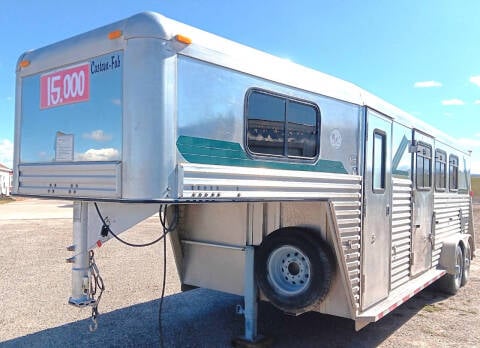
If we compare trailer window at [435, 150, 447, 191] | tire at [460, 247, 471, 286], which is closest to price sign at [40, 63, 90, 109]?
trailer window at [435, 150, 447, 191]

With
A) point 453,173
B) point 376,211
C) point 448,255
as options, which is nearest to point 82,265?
point 376,211

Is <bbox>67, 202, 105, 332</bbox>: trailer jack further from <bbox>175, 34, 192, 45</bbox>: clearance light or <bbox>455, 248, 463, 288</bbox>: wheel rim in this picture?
<bbox>455, 248, 463, 288</bbox>: wheel rim

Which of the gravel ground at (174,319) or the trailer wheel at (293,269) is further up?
the trailer wheel at (293,269)

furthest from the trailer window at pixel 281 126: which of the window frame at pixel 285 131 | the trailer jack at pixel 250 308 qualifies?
the trailer jack at pixel 250 308

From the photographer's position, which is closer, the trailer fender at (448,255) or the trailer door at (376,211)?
the trailer door at (376,211)

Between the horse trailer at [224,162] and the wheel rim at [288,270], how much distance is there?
1cm

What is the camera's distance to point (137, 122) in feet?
10.1

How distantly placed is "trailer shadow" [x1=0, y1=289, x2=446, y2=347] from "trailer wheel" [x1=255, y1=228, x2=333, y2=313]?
2.31 feet

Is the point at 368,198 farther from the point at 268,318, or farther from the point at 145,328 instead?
the point at 145,328

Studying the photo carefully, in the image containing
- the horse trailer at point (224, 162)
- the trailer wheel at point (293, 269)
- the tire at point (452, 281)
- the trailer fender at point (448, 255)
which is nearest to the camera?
the horse trailer at point (224, 162)

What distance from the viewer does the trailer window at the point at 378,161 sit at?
198 inches

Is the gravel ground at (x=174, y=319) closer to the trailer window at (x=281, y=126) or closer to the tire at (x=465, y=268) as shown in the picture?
the tire at (x=465, y=268)

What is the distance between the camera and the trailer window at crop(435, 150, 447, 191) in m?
7.35

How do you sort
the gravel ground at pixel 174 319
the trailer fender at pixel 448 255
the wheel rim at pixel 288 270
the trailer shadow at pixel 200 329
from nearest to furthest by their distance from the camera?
1. the wheel rim at pixel 288 270
2. the trailer shadow at pixel 200 329
3. the gravel ground at pixel 174 319
4. the trailer fender at pixel 448 255
